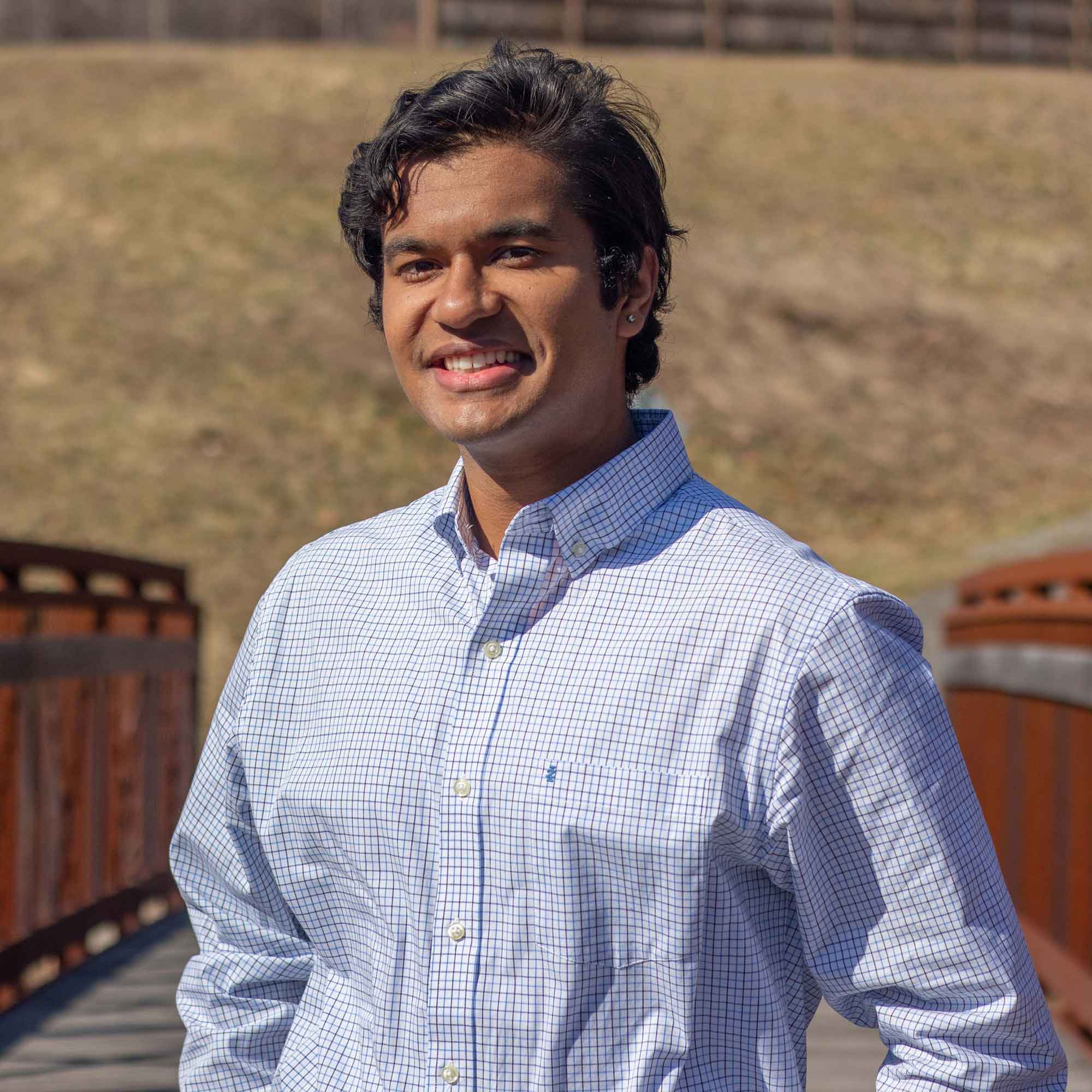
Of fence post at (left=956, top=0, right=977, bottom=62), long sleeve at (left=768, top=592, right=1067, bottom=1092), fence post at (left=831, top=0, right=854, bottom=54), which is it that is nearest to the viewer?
long sleeve at (left=768, top=592, right=1067, bottom=1092)

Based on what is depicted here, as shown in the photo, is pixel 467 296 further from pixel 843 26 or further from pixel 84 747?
pixel 843 26

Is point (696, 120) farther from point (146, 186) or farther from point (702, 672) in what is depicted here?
point (702, 672)

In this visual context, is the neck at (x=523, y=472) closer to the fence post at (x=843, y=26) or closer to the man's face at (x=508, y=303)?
the man's face at (x=508, y=303)

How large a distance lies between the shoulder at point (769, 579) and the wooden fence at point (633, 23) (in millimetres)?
25096

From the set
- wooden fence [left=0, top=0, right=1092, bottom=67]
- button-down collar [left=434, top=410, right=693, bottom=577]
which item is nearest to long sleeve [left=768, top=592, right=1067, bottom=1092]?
button-down collar [left=434, top=410, right=693, bottom=577]

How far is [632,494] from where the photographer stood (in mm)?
1795

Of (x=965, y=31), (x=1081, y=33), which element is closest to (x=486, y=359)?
(x=965, y=31)

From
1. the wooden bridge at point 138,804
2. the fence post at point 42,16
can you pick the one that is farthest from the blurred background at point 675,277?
the wooden bridge at point 138,804

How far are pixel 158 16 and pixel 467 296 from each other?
27085 millimetres

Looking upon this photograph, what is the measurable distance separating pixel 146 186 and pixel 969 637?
721 inches

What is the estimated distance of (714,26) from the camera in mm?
27531

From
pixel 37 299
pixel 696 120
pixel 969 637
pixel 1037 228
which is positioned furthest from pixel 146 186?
pixel 969 637

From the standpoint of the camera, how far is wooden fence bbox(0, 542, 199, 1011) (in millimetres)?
5312

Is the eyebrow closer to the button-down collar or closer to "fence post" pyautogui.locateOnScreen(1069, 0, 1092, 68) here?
the button-down collar
